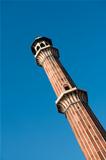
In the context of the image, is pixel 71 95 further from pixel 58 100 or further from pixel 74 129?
pixel 74 129

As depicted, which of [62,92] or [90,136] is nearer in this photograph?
[90,136]

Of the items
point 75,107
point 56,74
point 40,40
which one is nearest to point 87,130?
point 75,107

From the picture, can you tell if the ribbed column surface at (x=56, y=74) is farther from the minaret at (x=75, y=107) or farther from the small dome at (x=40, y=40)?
the small dome at (x=40, y=40)

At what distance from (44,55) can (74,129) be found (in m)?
12.0

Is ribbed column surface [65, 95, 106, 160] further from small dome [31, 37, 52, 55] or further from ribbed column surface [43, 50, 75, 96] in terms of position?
small dome [31, 37, 52, 55]

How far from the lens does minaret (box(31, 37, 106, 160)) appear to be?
31562 millimetres

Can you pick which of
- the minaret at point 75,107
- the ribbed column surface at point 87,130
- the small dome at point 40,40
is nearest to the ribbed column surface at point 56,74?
the minaret at point 75,107

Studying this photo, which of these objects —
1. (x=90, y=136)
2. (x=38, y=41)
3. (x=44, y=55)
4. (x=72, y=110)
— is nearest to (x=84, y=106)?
(x=72, y=110)

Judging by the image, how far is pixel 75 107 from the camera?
34.7m

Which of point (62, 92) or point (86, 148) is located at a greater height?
point (62, 92)

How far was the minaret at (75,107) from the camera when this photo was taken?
3156 centimetres

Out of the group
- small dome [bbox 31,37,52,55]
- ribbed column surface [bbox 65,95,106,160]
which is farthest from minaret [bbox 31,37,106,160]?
small dome [bbox 31,37,52,55]

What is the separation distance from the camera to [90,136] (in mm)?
32125

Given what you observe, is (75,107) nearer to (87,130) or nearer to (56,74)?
(87,130)
